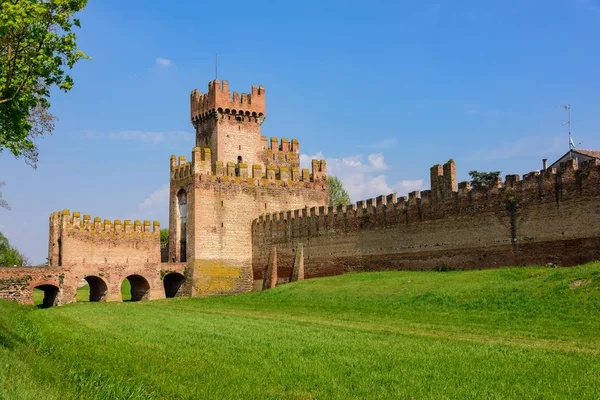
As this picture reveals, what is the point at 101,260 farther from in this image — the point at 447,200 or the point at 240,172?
the point at 447,200

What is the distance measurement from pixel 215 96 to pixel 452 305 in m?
31.4

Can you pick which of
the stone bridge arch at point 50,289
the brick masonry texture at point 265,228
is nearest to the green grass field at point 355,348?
the brick masonry texture at point 265,228

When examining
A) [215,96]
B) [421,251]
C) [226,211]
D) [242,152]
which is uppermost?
[215,96]

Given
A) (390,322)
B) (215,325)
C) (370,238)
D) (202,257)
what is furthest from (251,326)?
(202,257)

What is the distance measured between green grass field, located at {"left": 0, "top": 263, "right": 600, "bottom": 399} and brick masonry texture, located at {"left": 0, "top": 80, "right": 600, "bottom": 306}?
2916 mm

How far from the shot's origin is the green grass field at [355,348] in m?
10.5

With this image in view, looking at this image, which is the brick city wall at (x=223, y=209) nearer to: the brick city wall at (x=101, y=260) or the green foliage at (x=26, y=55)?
the brick city wall at (x=101, y=260)

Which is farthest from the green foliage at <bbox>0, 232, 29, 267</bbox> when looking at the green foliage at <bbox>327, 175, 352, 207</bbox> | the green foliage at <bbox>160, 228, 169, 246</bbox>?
the green foliage at <bbox>327, 175, 352, 207</bbox>

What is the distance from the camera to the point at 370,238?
120ft

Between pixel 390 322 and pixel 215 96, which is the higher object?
pixel 215 96

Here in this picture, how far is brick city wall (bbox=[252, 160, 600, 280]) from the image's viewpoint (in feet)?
83.0

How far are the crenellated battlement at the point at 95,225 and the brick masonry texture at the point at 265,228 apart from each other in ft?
0.25

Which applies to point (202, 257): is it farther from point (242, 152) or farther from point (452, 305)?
point (452, 305)

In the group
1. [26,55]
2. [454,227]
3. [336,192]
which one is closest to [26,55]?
[26,55]
